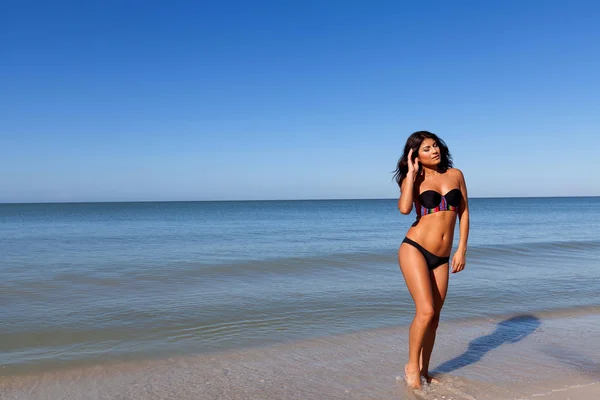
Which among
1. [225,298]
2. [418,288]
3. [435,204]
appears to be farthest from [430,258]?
[225,298]

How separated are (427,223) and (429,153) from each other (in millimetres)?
581

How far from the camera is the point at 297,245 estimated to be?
59.5 ft

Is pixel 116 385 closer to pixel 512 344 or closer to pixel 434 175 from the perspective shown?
pixel 434 175

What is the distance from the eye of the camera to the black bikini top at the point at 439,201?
4004 millimetres

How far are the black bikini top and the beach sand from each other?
5.13 ft

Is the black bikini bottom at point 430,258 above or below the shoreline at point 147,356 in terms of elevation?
above

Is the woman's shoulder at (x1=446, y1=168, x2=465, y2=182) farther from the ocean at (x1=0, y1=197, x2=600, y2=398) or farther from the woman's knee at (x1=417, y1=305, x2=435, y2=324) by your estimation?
the ocean at (x1=0, y1=197, x2=600, y2=398)

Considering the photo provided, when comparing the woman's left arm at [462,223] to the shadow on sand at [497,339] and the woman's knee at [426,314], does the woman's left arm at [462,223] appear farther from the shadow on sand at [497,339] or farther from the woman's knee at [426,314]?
the shadow on sand at [497,339]

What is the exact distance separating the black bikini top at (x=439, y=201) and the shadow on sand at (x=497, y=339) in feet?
5.76

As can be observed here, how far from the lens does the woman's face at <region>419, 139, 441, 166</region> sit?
4039 millimetres

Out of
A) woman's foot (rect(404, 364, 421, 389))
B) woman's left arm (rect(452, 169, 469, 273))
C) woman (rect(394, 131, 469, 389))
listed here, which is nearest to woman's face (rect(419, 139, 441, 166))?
woman (rect(394, 131, 469, 389))

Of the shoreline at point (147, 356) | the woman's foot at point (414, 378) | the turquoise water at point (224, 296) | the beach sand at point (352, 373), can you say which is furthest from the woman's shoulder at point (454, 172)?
the turquoise water at point (224, 296)

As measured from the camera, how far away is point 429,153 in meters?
4.05

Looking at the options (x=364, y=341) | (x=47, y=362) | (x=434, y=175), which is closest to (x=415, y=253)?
(x=434, y=175)
